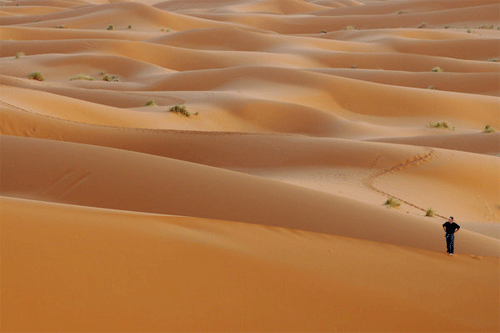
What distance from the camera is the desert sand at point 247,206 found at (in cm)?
425

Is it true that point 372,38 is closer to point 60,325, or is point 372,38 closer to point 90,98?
point 90,98

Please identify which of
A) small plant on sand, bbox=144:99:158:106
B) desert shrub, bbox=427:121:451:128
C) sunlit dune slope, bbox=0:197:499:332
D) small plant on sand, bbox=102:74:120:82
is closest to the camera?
sunlit dune slope, bbox=0:197:499:332

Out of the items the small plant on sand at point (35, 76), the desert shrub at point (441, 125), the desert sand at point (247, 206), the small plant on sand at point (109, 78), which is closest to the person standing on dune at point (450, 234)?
the desert sand at point (247, 206)

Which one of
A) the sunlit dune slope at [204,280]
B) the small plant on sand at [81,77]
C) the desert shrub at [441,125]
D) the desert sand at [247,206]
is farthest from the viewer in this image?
the small plant on sand at [81,77]

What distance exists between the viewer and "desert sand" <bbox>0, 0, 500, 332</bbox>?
4.25m

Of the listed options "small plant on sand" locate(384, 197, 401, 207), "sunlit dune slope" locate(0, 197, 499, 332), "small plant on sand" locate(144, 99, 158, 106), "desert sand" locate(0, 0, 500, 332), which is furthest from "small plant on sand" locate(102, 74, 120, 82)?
"sunlit dune slope" locate(0, 197, 499, 332)

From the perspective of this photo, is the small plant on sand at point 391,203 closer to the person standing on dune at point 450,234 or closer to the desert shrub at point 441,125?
the person standing on dune at point 450,234

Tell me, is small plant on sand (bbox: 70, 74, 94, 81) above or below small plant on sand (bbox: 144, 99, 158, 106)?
above

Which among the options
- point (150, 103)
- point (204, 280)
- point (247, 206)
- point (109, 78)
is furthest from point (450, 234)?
point (109, 78)

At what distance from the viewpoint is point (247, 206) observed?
765 centimetres

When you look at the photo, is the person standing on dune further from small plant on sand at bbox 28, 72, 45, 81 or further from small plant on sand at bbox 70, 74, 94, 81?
small plant on sand at bbox 70, 74, 94, 81

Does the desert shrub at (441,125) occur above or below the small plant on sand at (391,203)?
above

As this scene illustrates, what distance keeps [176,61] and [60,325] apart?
30.3m

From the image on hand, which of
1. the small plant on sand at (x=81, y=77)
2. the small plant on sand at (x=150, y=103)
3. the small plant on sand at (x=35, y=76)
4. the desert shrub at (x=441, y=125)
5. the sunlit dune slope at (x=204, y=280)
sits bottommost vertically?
the sunlit dune slope at (x=204, y=280)
